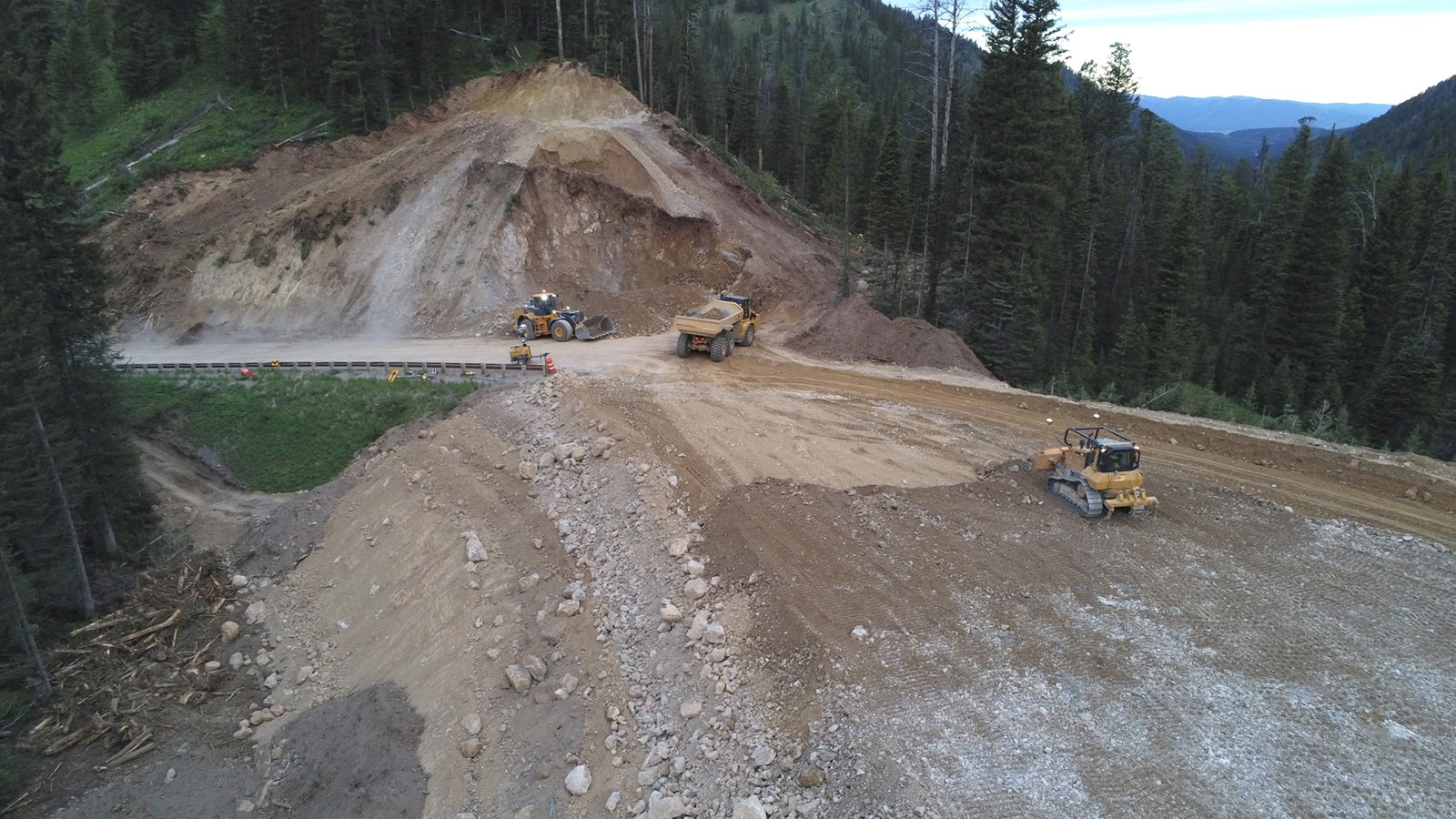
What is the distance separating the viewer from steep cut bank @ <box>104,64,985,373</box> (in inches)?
1198

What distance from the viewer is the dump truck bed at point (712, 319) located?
Answer: 23531mm

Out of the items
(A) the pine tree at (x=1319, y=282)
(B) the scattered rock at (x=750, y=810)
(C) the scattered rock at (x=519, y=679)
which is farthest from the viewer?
(A) the pine tree at (x=1319, y=282)

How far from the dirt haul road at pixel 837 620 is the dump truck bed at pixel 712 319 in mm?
3534

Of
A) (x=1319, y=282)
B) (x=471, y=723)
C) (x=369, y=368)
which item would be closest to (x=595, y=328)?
(x=369, y=368)

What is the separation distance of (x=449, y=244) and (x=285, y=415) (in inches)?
443

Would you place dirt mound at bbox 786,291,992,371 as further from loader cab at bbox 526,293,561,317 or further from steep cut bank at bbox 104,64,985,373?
loader cab at bbox 526,293,561,317

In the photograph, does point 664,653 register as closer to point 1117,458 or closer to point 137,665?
point 1117,458

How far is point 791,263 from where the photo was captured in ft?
114

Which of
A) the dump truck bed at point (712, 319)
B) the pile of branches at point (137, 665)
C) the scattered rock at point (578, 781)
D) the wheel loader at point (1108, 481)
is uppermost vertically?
the dump truck bed at point (712, 319)

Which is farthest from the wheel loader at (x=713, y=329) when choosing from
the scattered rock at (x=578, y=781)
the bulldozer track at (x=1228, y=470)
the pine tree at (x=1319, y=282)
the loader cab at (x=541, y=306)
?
the pine tree at (x=1319, y=282)

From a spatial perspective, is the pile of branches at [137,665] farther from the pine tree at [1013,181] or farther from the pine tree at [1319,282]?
the pine tree at [1319,282]

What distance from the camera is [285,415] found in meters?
23.2

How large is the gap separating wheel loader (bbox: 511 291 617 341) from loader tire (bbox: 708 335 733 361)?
5.36 m

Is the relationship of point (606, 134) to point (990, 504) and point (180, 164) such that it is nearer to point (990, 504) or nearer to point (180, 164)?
point (180, 164)
